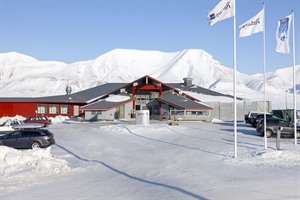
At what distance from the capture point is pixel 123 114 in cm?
5466

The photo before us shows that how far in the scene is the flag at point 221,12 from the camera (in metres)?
17.9

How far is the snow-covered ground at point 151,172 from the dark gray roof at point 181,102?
84.8 ft

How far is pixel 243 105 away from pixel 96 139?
36042 millimetres

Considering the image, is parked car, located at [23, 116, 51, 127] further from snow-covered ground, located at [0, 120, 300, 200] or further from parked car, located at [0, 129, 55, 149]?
parked car, located at [0, 129, 55, 149]

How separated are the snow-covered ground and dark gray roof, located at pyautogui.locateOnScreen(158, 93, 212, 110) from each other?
2585 cm

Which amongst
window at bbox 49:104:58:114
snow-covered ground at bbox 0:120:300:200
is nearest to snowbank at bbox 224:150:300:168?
snow-covered ground at bbox 0:120:300:200

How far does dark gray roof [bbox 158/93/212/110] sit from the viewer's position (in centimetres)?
5198

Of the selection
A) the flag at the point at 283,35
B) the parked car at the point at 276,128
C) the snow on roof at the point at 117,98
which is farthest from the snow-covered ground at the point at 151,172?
the snow on roof at the point at 117,98

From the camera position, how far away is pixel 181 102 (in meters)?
54.1

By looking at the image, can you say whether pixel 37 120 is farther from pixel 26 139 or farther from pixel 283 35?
pixel 283 35

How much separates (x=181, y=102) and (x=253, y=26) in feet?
115

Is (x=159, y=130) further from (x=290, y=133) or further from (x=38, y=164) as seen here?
(x=38, y=164)

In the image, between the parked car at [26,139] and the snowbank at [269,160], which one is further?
the parked car at [26,139]

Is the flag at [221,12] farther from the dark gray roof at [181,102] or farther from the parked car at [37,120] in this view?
the dark gray roof at [181,102]
